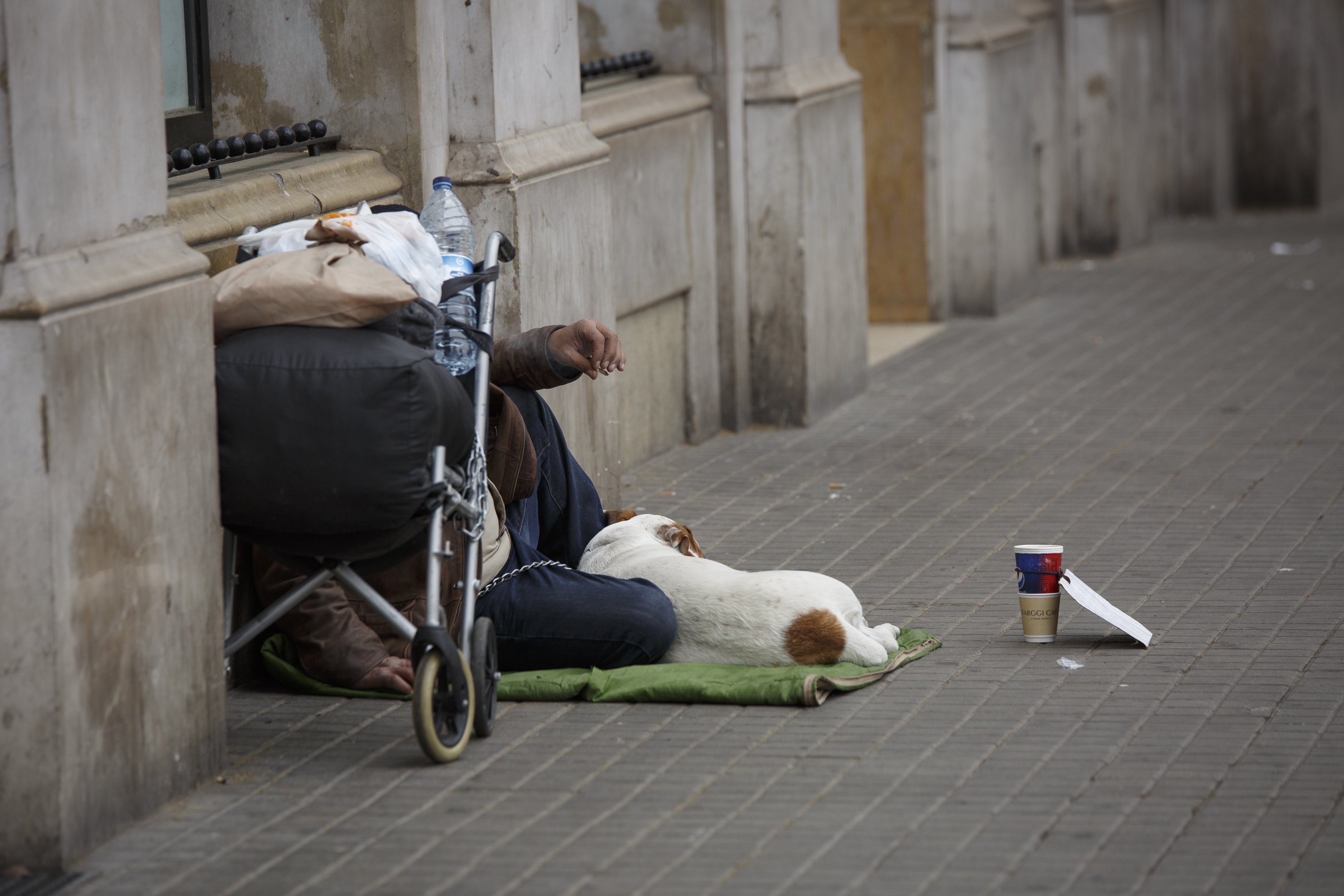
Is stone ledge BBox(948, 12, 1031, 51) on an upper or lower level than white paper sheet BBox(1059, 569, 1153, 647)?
upper

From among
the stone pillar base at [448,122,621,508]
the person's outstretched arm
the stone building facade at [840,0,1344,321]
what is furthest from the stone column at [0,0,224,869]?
the stone building facade at [840,0,1344,321]

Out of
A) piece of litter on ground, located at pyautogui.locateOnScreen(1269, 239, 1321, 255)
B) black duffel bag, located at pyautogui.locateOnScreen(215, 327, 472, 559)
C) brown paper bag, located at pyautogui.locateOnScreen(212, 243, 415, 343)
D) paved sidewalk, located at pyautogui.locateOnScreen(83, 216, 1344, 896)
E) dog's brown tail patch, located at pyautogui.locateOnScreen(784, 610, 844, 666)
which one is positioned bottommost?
paved sidewalk, located at pyautogui.locateOnScreen(83, 216, 1344, 896)

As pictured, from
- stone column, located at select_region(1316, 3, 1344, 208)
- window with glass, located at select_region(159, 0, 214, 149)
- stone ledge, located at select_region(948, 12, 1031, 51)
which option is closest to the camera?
window with glass, located at select_region(159, 0, 214, 149)

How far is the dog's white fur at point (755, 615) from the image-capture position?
5.46 meters

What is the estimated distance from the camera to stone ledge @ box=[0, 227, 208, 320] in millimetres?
4094

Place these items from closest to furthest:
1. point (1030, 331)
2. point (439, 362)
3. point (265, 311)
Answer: point (265, 311) < point (439, 362) < point (1030, 331)

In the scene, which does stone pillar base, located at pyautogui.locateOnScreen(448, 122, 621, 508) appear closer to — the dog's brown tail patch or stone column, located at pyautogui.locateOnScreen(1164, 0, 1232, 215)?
the dog's brown tail patch

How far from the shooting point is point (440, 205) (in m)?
5.79

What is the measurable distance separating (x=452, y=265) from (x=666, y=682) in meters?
1.30

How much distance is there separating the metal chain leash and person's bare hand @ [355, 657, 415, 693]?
11.6 inches

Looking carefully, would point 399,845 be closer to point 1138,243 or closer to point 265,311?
point 265,311

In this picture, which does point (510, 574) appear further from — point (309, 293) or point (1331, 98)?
point (1331, 98)

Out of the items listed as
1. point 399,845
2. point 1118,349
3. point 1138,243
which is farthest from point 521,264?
point 1138,243

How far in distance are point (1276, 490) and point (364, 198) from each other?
13.1 feet
